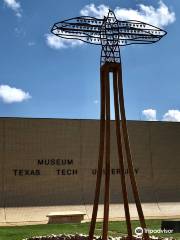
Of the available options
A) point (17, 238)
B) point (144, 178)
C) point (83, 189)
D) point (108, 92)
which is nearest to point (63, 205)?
point (83, 189)

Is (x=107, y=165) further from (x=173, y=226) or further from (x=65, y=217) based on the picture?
(x=65, y=217)

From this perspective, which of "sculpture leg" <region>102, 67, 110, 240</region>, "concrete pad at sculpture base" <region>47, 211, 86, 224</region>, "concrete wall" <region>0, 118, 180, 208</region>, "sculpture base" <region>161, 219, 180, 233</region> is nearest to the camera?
"sculpture leg" <region>102, 67, 110, 240</region>

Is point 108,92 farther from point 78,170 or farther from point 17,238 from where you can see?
point 78,170

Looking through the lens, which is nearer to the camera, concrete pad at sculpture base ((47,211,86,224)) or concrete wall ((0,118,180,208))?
concrete pad at sculpture base ((47,211,86,224))

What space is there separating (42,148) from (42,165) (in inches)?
37.2

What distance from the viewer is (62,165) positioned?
28.0 m

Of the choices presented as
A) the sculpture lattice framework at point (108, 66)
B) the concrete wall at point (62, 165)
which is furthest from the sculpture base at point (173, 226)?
the concrete wall at point (62, 165)

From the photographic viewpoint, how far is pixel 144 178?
97.5 feet

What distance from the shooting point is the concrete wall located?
27062 millimetres

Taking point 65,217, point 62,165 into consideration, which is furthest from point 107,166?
point 62,165

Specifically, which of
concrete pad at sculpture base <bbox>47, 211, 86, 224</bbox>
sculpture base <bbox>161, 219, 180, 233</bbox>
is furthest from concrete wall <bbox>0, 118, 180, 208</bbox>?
sculpture base <bbox>161, 219, 180, 233</bbox>

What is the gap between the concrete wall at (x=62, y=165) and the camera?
27062 mm

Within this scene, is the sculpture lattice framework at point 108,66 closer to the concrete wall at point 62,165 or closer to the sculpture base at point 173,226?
the sculpture base at point 173,226

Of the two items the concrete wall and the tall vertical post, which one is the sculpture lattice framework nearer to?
the tall vertical post
